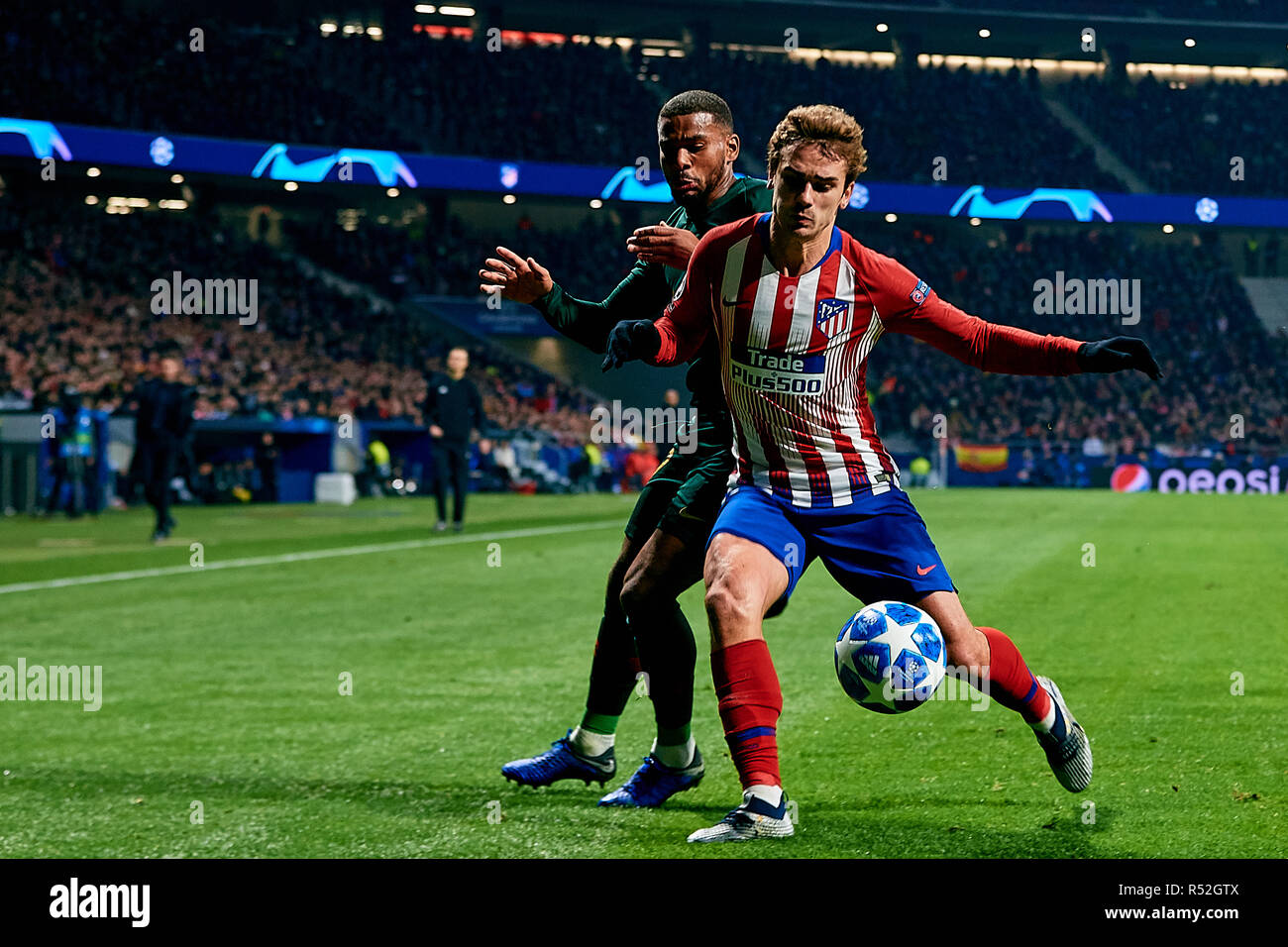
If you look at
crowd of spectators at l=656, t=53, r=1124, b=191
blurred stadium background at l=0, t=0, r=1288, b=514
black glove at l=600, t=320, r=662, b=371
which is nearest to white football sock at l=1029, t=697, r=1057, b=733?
black glove at l=600, t=320, r=662, b=371

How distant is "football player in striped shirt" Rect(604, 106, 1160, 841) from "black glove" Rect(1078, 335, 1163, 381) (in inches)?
0.5

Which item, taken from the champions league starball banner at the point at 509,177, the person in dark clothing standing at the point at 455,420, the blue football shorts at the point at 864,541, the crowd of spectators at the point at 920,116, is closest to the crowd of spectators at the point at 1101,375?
the champions league starball banner at the point at 509,177

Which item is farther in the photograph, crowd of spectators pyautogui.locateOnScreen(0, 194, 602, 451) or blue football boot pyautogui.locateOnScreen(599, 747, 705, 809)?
crowd of spectators pyautogui.locateOnScreen(0, 194, 602, 451)

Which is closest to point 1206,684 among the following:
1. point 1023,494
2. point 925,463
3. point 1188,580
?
point 1188,580

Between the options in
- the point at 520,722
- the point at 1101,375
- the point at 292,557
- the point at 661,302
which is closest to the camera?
the point at 661,302

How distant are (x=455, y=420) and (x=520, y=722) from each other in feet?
40.5

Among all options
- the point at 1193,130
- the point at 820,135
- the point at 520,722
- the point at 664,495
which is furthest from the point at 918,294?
the point at 1193,130

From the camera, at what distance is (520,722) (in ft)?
21.7

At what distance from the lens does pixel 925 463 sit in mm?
37469

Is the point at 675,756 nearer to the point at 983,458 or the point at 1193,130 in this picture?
the point at 983,458

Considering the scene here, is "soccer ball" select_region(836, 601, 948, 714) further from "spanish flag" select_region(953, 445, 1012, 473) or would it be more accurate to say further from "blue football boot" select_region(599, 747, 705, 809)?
"spanish flag" select_region(953, 445, 1012, 473)

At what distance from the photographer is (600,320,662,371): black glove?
4.38 metres

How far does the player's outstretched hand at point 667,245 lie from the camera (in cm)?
478

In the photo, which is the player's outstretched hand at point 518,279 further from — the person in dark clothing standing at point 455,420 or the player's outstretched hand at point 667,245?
the person in dark clothing standing at point 455,420
